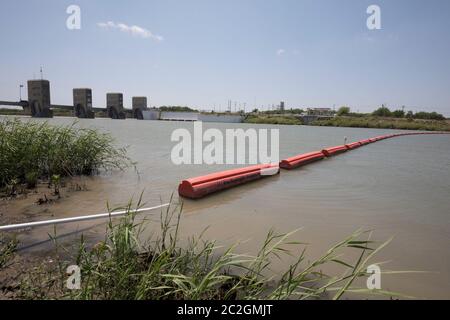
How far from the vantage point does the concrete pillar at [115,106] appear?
89250 mm

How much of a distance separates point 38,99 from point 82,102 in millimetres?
10493

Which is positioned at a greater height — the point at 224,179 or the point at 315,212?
the point at 224,179

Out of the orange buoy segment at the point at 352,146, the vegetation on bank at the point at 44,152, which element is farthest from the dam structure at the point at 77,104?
the vegetation on bank at the point at 44,152

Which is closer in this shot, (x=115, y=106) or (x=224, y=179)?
(x=224, y=179)

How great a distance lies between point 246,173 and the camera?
7.73 m

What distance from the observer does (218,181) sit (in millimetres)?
6559

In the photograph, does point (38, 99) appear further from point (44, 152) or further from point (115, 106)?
point (44, 152)

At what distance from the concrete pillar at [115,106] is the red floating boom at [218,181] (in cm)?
8821

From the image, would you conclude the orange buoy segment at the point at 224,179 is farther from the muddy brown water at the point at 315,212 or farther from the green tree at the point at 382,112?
the green tree at the point at 382,112

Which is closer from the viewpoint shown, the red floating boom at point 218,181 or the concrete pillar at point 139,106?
the red floating boom at point 218,181

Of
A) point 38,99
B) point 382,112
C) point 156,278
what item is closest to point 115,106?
point 38,99
